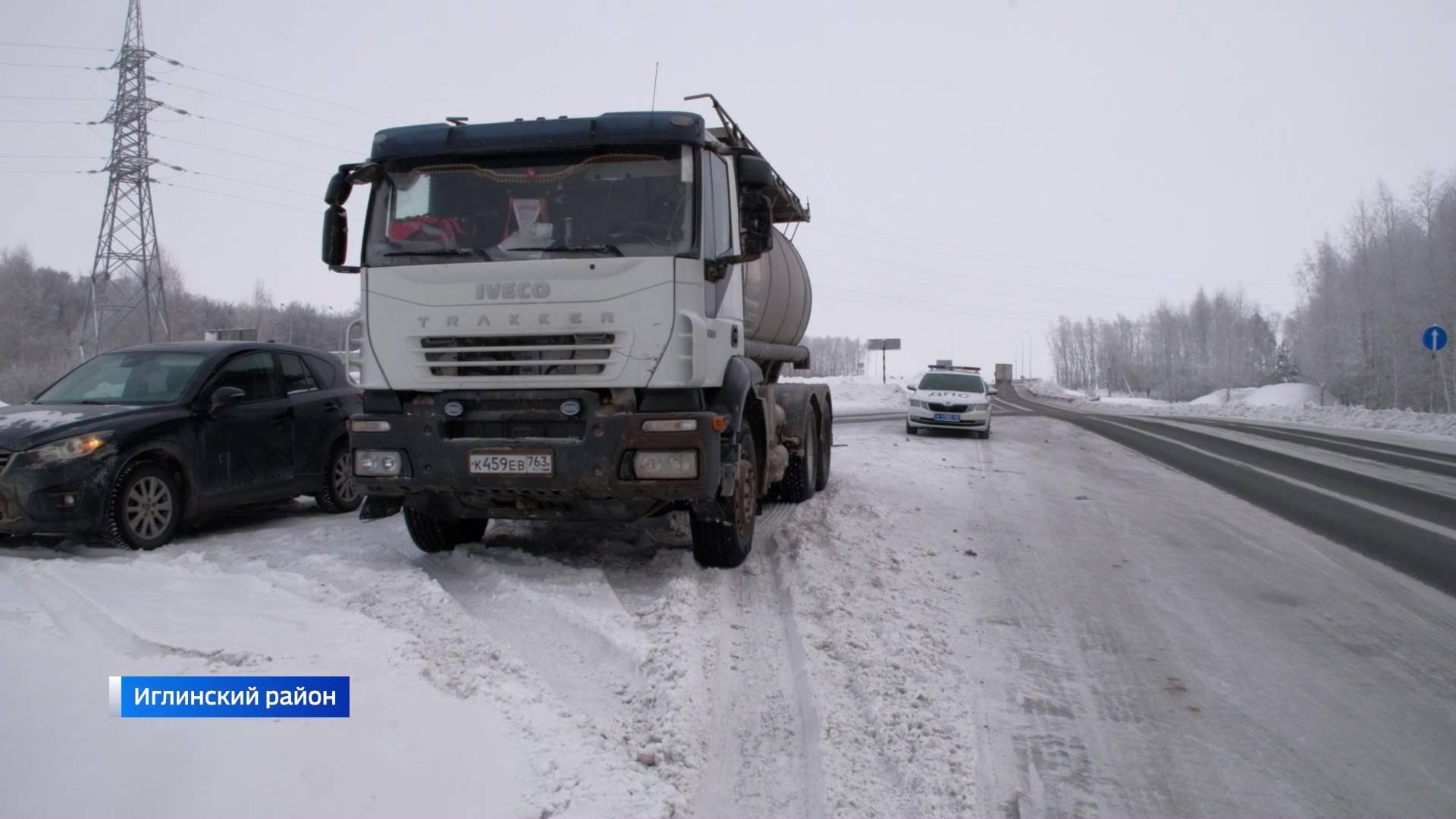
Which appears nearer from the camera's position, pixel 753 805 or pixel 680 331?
pixel 753 805

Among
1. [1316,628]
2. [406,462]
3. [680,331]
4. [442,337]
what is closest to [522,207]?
[442,337]

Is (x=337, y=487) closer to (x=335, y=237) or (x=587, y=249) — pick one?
(x=335, y=237)

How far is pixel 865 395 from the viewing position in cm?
4406

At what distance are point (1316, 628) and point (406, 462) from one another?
5.77m

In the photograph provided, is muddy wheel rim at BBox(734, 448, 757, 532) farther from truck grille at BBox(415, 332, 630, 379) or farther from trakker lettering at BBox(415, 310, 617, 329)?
trakker lettering at BBox(415, 310, 617, 329)

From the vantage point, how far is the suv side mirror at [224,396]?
7164 mm

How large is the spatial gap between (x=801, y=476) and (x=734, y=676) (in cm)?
525

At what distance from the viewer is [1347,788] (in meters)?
3.36

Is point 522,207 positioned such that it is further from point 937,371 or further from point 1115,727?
point 937,371

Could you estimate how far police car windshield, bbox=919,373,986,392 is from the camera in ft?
66.1

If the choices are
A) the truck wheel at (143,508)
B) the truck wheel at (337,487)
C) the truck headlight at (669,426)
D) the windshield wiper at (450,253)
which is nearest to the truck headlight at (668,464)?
the truck headlight at (669,426)

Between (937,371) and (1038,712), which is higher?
(937,371)

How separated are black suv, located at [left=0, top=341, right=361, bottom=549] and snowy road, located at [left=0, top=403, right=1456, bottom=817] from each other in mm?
346
